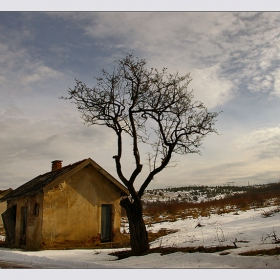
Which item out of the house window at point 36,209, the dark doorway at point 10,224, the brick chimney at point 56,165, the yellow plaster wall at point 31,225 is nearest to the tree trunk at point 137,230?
the yellow plaster wall at point 31,225

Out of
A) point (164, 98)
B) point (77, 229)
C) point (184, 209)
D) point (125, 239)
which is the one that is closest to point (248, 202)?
point (184, 209)

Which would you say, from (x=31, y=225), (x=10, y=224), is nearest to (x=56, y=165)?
(x=10, y=224)

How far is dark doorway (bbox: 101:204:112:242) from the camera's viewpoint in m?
17.2

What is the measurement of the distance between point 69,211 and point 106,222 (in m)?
2.69

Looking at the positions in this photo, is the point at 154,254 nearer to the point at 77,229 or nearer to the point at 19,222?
the point at 77,229

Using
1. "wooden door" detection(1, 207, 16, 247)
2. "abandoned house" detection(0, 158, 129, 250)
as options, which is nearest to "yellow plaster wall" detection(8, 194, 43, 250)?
"abandoned house" detection(0, 158, 129, 250)

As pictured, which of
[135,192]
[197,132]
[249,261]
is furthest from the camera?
[197,132]

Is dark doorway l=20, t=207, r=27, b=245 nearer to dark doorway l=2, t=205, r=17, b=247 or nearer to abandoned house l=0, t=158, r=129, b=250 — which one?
abandoned house l=0, t=158, r=129, b=250

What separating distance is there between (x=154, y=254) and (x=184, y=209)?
95.4 feet

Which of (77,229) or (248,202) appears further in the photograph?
(248,202)

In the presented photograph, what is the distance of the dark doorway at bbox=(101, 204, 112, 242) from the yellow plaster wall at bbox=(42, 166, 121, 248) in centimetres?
27

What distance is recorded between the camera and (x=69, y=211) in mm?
15773

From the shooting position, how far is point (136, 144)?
417 inches

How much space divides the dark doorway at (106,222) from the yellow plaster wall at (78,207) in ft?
0.88
